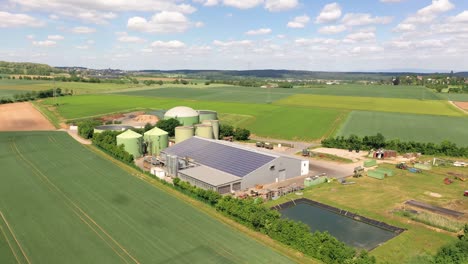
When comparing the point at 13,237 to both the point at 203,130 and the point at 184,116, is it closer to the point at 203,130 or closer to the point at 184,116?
the point at 203,130

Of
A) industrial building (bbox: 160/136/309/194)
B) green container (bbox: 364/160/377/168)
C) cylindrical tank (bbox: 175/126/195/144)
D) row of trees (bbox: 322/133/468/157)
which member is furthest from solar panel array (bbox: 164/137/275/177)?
row of trees (bbox: 322/133/468/157)

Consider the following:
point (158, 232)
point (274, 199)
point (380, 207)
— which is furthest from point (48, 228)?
point (380, 207)

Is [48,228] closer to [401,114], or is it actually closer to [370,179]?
[370,179]

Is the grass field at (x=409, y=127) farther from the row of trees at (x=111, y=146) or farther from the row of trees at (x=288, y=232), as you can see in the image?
the row of trees at (x=288, y=232)

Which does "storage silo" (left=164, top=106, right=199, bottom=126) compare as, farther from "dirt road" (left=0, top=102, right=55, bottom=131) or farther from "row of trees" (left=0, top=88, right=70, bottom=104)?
"row of trees" (left=0, top=88, right=70, bottom=104)

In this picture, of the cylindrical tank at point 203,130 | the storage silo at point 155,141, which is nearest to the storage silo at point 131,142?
the storage silo at point 155,141
